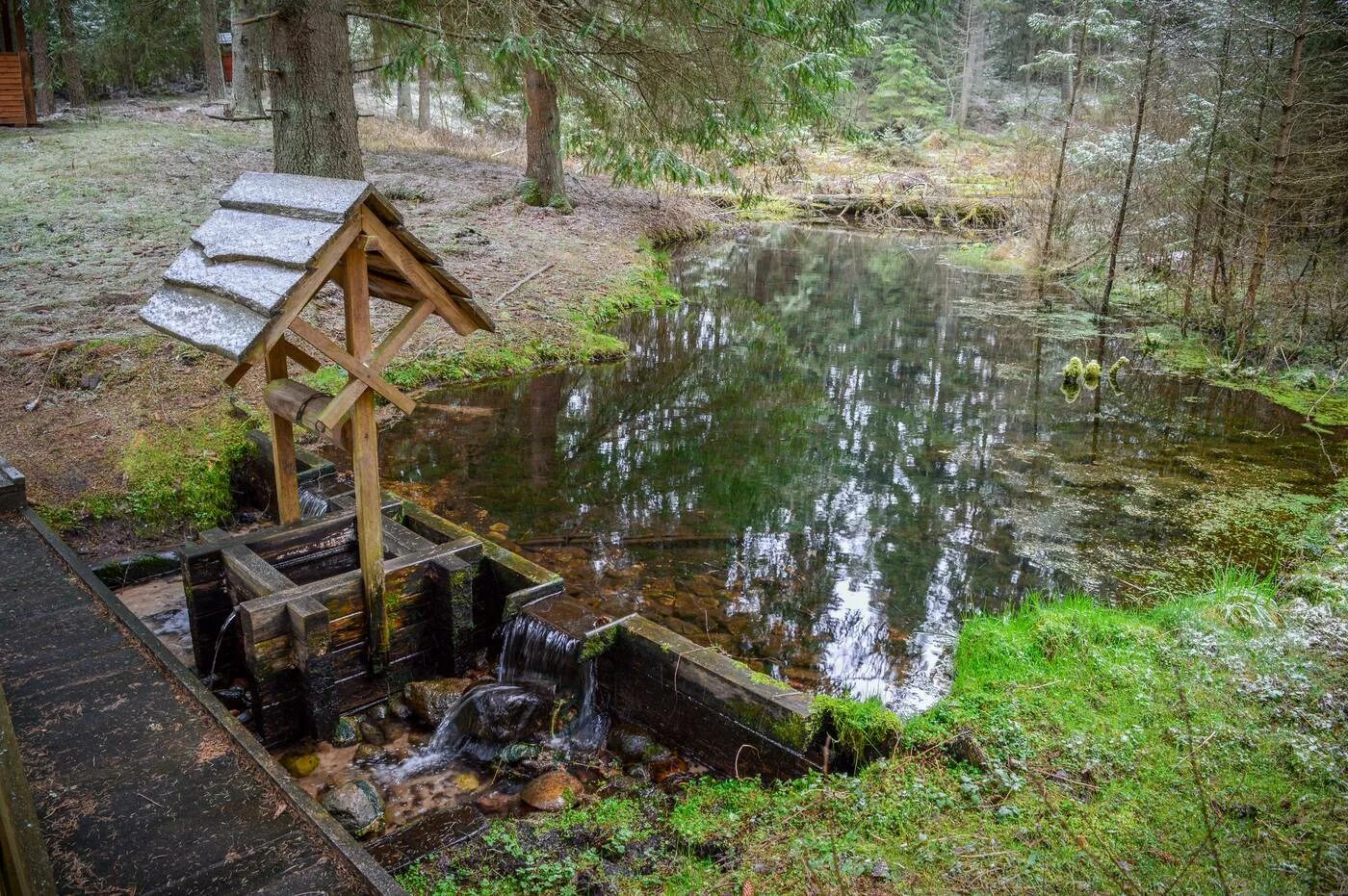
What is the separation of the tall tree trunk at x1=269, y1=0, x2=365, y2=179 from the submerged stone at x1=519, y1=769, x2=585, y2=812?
621 cm

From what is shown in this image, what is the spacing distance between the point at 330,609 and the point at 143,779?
1782 mm

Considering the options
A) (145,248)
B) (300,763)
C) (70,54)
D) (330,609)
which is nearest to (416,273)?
(330,609)

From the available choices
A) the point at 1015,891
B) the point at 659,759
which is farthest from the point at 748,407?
the point at 1015,891

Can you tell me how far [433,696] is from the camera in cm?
577

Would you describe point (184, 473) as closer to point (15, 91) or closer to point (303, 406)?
point (303, 406)

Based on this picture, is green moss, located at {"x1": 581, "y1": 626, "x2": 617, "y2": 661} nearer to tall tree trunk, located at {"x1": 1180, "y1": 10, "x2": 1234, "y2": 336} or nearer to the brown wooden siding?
tall tree trunk, located at {"x1": 1180, "y1": 10, "x2": 1234, "y2": 336}

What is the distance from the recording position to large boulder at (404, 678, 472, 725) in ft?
18.7

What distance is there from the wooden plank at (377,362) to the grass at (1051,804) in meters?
2.56

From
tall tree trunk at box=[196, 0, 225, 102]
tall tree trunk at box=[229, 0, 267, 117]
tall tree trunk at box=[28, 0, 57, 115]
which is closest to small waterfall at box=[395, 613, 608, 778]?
tall tree trunk at box=[229, 0, 267, 117]

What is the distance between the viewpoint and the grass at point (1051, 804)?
12.0 feet

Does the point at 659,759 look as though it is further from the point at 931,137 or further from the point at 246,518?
the point at 931,137

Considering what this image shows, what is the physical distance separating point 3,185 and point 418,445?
1049cm

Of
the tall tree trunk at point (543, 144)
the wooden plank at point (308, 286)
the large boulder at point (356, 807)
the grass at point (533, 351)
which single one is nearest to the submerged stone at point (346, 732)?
the large boulder at point (356, 807)

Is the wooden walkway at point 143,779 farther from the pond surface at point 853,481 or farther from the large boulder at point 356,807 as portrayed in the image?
the pond surface at point 853,481
